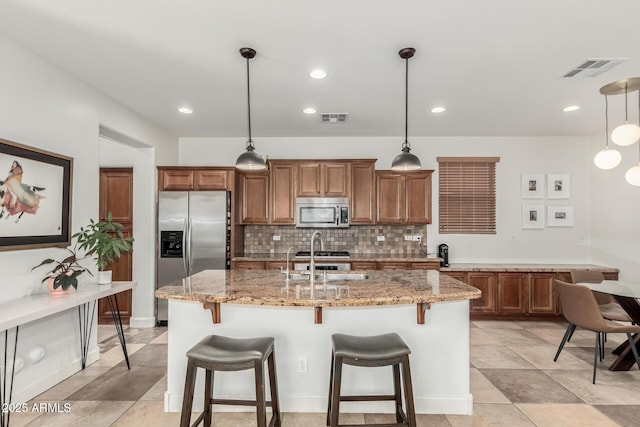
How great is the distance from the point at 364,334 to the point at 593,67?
293 cm

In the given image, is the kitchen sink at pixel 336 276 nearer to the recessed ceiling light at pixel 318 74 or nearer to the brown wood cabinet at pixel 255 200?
the recessed ceiling light at pixel 318 74

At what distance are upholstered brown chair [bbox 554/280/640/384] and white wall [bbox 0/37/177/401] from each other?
460 centimetres

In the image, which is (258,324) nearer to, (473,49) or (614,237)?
(473,49)

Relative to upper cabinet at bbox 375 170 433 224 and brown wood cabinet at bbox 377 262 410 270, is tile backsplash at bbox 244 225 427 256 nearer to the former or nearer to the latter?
upper cabinet at bbox 375 170 433 224

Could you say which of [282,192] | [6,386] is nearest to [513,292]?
[282,192]

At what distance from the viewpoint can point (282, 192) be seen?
5.16 meters

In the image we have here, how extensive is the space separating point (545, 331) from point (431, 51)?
3.88 meters

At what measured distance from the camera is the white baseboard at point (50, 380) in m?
2.63

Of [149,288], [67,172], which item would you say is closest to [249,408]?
[67,172]

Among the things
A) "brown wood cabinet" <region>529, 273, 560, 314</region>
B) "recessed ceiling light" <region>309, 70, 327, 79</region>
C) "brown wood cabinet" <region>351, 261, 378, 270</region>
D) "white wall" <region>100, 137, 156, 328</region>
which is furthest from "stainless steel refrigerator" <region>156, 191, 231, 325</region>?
"brown wood cabinet" <region>529, 273, 560, 314</region>

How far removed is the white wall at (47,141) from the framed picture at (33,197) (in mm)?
81

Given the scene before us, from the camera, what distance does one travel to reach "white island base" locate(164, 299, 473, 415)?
2.54 m

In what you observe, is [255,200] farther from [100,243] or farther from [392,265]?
[100,243]

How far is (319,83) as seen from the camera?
3316 mm
